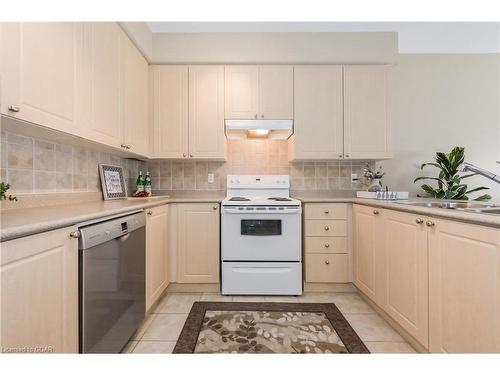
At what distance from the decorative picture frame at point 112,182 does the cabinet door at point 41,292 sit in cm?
123

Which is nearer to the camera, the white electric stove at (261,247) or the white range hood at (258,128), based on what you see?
the white electric stove at (261,247)

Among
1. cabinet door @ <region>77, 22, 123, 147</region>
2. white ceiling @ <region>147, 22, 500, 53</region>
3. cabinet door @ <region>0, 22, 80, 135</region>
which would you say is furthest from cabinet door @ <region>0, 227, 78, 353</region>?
white ceiling @ <region>147, 22, 500, 53</region>

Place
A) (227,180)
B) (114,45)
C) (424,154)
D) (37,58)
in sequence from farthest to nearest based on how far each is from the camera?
(424,154) → (227,180) → (114,45) → (37,58)

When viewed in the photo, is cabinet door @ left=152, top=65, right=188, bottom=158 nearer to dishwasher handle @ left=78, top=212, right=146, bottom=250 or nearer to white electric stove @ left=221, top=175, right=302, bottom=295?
white electric stove @ left=221, top=175, right=302, bottom=295

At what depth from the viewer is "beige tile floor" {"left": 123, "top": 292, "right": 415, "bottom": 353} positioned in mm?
1434

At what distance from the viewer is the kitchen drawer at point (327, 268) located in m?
2.17

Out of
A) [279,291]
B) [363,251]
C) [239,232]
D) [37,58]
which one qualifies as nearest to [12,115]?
[37,58]

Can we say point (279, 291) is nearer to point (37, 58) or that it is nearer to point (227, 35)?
point (37, 58)

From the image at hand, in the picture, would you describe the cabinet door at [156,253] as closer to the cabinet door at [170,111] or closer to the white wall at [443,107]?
the cabinet door at [170,111]

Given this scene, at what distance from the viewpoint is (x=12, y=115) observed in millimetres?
964

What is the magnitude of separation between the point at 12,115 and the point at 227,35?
2008 millimetres

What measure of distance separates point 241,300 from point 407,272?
4.31ft

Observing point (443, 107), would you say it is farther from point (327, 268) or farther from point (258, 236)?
point (258, 236)

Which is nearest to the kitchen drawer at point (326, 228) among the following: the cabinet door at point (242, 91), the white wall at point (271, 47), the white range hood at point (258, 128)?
the white range hood at point (258, 128)
